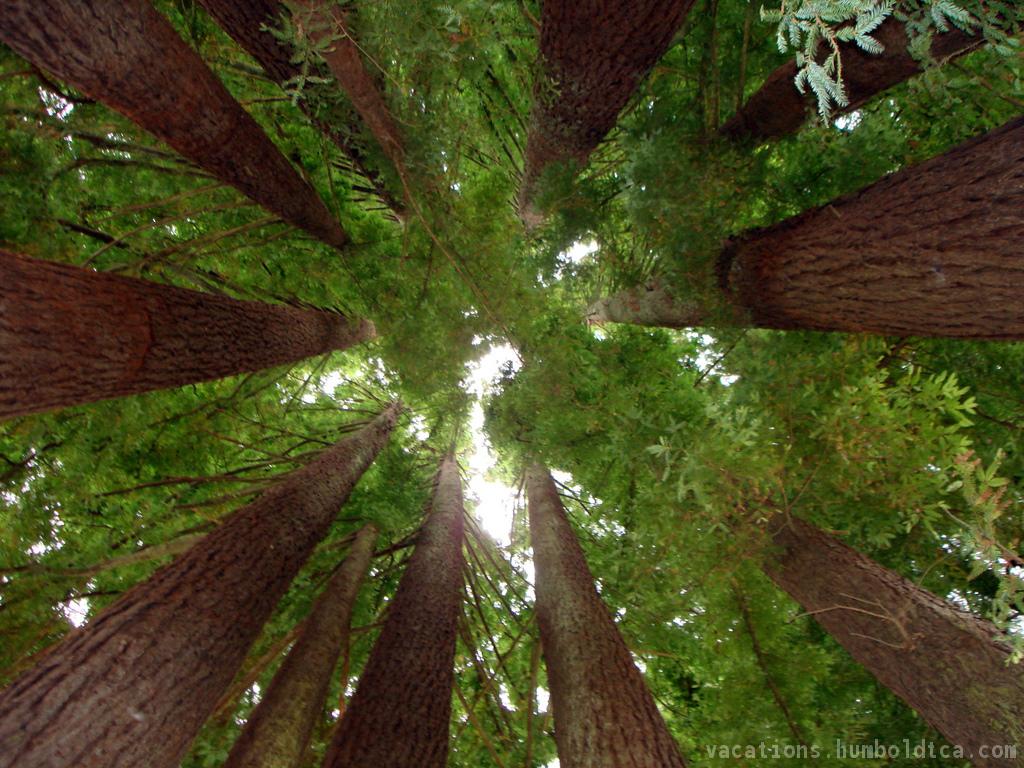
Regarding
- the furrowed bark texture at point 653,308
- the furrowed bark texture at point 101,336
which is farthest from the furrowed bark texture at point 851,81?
the furrowed bark texture at point 101,336

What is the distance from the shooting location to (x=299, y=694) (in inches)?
158

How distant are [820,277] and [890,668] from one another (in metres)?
2.51

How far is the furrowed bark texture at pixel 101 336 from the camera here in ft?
8.50

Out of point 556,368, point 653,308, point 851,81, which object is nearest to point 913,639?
point 653,308

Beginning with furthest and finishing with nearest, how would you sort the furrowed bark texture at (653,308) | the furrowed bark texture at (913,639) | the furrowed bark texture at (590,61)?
the furrowed bark texture at (653,308)
the furrowed bark texture at (590,61)
the furrowed bark texture at (913,639)

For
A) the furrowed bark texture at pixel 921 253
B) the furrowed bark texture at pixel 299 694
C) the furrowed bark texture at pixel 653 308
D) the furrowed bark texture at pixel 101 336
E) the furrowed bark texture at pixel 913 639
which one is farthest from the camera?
the furrowed bark texture at pixel 653 308

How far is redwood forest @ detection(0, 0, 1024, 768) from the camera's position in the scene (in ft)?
9.07

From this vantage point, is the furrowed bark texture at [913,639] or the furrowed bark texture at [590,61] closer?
the furrowed bark texture at [913,639]

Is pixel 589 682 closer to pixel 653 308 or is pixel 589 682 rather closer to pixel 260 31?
pixel 653 308

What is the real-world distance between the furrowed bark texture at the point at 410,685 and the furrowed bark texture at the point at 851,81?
4405mm

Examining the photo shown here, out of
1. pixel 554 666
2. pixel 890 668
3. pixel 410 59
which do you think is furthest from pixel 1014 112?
pixel 554 666

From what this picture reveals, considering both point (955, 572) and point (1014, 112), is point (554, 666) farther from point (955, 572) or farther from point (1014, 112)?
point (1014, 112)

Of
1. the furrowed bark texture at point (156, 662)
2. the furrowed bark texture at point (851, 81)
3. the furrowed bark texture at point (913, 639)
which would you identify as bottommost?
the furrowed bark texture at point (156, 662)

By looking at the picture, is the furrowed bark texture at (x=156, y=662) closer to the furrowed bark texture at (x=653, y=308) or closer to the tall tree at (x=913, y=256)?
the furrowed bark texture at (x=653, y=308)
